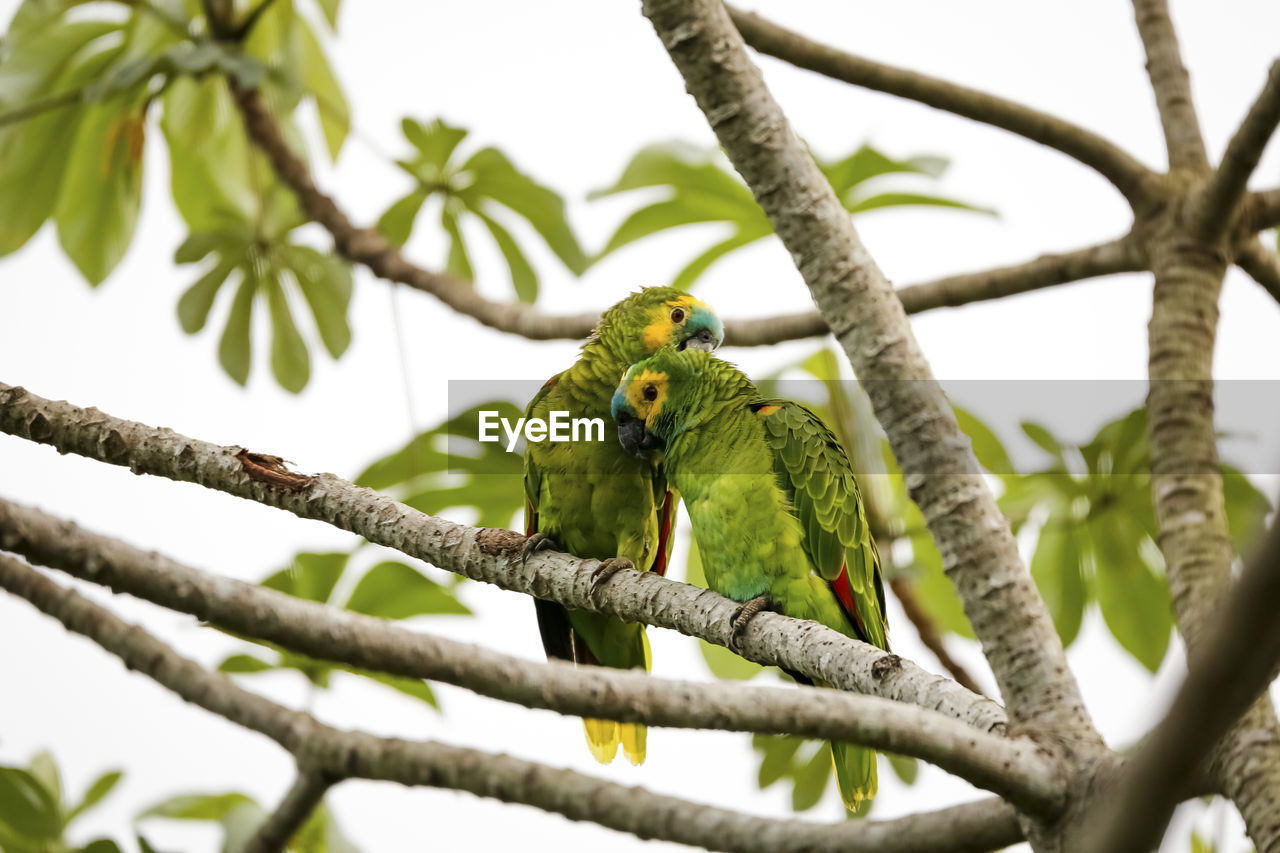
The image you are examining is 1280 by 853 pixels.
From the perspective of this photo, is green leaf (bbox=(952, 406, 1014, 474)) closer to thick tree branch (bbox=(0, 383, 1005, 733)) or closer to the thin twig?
the thin twig

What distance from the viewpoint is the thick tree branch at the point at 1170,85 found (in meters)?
1.88

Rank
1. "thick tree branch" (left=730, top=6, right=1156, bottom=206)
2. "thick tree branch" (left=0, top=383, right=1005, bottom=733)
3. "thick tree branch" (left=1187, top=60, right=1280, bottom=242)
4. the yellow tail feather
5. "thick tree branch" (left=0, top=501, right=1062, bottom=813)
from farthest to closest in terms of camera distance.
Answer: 1. the yellow tail feather
2. "thick tree branch" (left=730, top=6, right=1156, bottom=206)
3. "thick tree branch" (left=1187, top=60, right=1280, bottom=242)
4. "thick tree branch" (left=0, top=383, right=1005, bottom=733)
5. "thick tree branch" (left=0, top=501, right=1062, bottom=813)

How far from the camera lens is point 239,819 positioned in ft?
4.83

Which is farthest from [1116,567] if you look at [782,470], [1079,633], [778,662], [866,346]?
[866,346]

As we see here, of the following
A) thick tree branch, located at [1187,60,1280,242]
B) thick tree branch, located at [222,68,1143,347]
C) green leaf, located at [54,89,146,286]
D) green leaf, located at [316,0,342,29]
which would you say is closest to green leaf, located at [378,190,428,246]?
A: thick tree branch, located at [222,68,1143,347]

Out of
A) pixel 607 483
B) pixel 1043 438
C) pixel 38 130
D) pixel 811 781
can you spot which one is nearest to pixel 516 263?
pixel 607 483

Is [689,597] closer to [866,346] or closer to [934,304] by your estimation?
[866,346]

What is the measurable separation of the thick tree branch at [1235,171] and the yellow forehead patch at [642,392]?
955 mm

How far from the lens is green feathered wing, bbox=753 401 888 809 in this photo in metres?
1.74

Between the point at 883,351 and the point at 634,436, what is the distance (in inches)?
29.8

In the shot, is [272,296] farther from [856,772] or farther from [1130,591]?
[1130,591]

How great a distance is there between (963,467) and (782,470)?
70 centimetres

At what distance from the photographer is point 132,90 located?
8.39ft

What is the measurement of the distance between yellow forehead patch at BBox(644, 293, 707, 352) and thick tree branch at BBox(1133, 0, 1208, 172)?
0.95 meters
